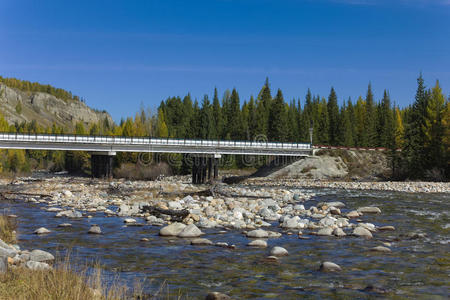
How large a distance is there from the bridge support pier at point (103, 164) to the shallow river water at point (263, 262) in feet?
132

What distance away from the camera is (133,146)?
188 feet

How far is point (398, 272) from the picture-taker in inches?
440

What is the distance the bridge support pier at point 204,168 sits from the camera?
59719mm

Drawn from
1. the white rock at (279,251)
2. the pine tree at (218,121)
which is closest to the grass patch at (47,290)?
the white rock at (279,251)

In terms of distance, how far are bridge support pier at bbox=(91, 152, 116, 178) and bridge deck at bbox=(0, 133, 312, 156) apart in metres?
1.98

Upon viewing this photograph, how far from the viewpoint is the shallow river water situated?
9.65m

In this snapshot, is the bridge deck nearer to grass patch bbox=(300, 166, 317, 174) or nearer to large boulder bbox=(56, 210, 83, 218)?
grass patch bbox=(300, 166, 317, 174)

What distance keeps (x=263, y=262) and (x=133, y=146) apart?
1852 inches

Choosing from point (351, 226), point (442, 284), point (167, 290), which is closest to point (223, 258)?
point (167, 290)

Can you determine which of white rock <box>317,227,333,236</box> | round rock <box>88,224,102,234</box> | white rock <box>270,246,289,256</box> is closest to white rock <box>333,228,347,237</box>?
white rock <box>317,227,333,236</box>

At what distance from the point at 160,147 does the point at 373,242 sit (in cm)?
4473

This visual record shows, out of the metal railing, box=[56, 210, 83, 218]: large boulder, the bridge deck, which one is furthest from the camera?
the metal railing

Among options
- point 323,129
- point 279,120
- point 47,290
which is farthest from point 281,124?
point 47,290

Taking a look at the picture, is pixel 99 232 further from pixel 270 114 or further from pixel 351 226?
pixel 270 114
